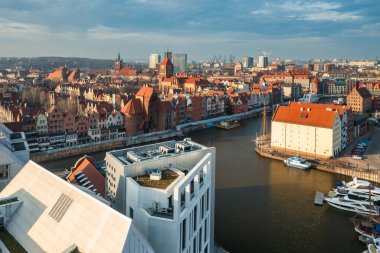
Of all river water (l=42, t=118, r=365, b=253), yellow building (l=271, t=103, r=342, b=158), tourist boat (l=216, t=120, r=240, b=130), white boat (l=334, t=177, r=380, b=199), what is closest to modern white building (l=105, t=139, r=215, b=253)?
river water (l=42, t=118, r=365, b=253)

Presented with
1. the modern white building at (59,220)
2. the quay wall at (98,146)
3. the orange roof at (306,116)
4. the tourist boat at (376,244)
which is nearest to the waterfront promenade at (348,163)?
the orange roof at (306,116)

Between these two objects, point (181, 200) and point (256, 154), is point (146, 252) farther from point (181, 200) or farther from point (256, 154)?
point (256, 154)

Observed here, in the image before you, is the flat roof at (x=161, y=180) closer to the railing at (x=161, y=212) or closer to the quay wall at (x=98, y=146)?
the railing at (x=161, y=212)

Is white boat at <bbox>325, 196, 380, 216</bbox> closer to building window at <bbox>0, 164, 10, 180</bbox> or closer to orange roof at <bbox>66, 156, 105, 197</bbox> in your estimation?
orange roof at <bbox>66, 156, 105, 197</bbox>

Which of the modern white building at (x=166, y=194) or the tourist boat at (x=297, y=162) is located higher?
the modern white building at (x=166, y=194)

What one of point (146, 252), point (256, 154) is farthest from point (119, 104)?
point (146, 252)

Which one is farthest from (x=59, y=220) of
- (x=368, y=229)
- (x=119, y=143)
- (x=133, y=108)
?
(x=133, y=108)

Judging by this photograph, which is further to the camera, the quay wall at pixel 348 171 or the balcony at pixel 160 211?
the quay wall at pixel 348 171
